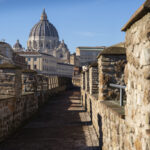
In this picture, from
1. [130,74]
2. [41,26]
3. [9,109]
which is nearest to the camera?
[130,74]

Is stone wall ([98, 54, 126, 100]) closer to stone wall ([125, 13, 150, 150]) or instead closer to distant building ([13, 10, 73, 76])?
stone wall ([125, 13, 150, 150])

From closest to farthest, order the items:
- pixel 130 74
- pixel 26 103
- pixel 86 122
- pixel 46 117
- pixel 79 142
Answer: pixel 130 74
pixel 79 142
pixel 86 122
pixel 26 103
pixel 46 117

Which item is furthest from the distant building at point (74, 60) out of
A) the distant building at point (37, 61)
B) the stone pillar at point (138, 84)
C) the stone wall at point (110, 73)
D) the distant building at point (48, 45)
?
the stone pillar at point (138, 84)

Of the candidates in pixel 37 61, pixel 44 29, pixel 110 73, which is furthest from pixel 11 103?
pixel 44 29

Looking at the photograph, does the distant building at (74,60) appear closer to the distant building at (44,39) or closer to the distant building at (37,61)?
the distant building at (37,61)

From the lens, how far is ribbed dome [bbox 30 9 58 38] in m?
140

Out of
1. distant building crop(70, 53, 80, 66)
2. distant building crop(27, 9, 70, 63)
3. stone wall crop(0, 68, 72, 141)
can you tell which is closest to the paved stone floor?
stone wall crop(0, 68, 72, 141)

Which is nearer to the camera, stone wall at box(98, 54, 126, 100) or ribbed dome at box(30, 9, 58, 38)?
stone wall at box(98, 54, 126, 100)

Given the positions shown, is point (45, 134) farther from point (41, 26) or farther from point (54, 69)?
point (41, 26)

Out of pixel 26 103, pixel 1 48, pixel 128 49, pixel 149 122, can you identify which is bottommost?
pixel 26 103

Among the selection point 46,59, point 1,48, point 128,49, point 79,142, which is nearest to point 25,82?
point 79,142

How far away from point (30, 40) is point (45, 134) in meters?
139

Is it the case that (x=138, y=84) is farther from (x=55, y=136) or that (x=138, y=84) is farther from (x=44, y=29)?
(x=44, y=29)

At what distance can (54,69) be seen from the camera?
108188mm
